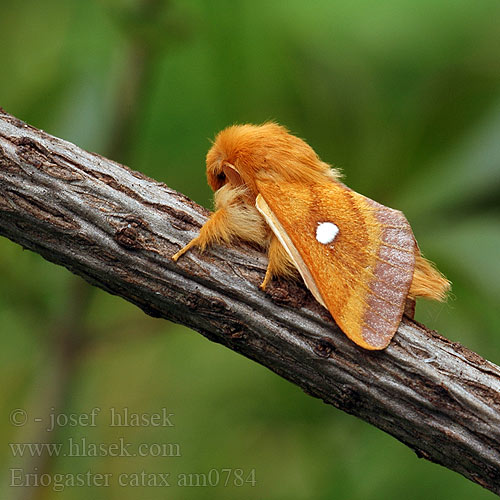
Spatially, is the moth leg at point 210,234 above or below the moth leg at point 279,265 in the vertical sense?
above

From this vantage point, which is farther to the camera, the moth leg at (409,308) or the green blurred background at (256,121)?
the green blurred background at (256,121)

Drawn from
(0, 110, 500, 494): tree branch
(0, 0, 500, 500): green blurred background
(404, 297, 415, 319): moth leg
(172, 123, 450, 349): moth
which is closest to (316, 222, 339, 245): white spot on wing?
(172, 123, 450, 349): moth

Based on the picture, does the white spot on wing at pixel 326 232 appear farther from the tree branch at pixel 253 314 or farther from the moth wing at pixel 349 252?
the tree branch at pixel 253 314

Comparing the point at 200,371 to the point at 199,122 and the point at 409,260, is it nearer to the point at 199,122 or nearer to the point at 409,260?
the point at 199,122

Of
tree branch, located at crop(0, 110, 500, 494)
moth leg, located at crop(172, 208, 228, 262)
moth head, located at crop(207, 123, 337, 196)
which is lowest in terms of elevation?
tree branch, located at crop(0, 110, 500, 494)

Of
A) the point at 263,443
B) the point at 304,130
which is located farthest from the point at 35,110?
the point at 263,443

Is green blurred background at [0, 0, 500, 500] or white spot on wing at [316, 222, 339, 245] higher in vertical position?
green blurred background at [0, 0, 500, 500]

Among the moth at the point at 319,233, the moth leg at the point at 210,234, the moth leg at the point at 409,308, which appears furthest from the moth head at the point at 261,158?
the moth leg at the point at 409,308

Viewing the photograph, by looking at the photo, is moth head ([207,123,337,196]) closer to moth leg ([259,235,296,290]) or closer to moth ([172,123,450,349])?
moth ([172,123,450,349])
